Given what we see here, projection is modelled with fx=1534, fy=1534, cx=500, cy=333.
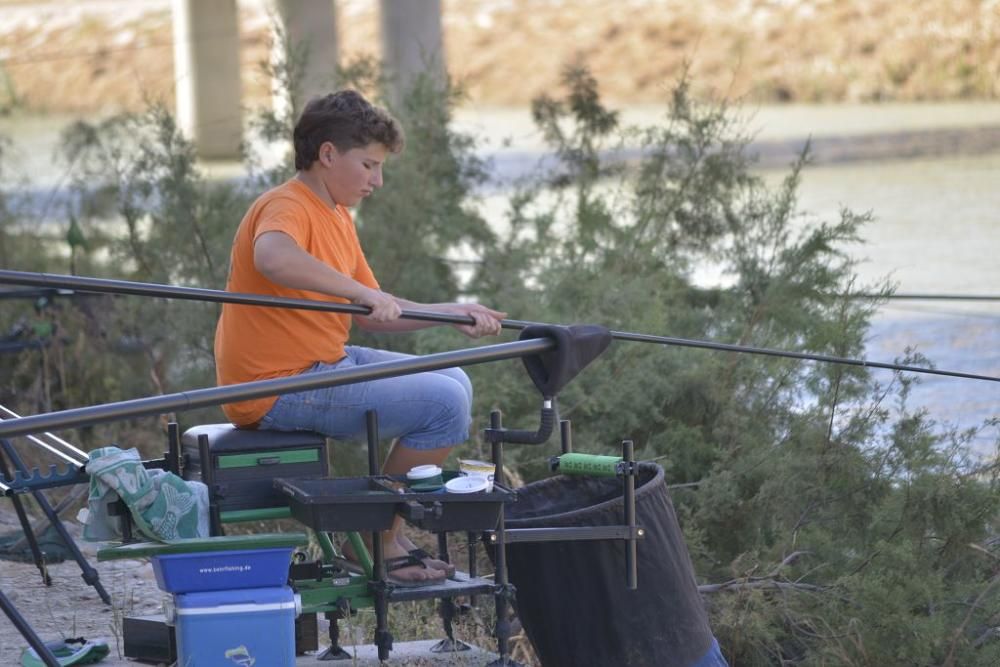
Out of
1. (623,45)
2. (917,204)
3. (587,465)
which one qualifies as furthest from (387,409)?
(623,45)

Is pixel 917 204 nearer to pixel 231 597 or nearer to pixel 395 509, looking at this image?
pixel 395 509

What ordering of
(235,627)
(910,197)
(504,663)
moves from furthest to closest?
(910,197) < (504,663) < (235,627)

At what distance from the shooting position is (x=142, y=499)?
3.49 meters

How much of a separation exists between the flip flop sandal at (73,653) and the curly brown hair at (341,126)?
54.3 inches

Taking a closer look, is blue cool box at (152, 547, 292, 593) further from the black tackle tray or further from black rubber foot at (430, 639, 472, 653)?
black rubber foot at (430, 639, 472, 653)

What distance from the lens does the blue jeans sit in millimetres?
3891

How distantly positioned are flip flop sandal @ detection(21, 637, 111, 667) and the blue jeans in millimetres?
743

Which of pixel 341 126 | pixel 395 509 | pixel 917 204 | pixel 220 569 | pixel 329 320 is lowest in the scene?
pixel 220 569

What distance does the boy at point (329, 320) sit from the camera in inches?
151

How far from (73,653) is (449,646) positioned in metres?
0.98

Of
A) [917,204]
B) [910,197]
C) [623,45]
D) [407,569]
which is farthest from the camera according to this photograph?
[623,45]

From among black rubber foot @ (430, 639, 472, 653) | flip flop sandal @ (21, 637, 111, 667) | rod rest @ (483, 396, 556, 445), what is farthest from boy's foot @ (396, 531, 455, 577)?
flip flop sandal @ (21, 637, 111, 667)

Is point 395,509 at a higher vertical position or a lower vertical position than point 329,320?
lower

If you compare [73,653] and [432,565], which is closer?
[432,565]
